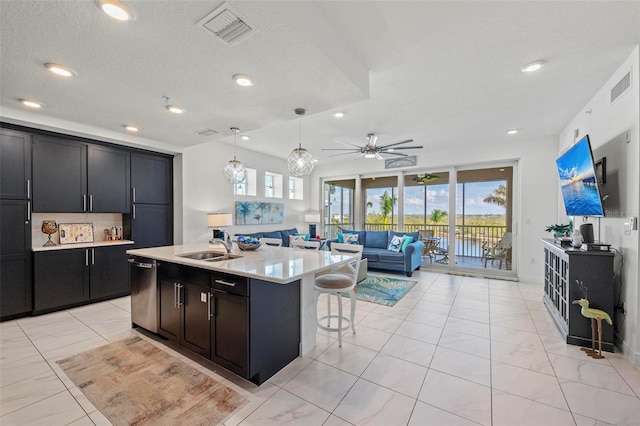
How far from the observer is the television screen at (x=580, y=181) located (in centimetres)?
271

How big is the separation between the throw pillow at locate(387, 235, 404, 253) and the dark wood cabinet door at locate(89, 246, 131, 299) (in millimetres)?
5089

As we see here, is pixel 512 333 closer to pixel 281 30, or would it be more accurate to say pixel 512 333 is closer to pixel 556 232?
pixel 556 232

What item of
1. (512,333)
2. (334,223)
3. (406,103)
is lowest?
(512,333)

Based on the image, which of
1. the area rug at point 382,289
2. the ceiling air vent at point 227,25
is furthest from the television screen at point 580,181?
the ceiling air vent at point 227,25

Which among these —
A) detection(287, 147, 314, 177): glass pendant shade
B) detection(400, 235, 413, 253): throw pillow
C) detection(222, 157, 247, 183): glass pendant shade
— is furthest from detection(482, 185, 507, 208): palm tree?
detection(222, 157, 247, 183): glass pendant shade

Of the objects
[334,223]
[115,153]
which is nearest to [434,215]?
[334,223]

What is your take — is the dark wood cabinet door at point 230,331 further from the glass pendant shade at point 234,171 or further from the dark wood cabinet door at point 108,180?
the dark wood cabinet door at point 108,180

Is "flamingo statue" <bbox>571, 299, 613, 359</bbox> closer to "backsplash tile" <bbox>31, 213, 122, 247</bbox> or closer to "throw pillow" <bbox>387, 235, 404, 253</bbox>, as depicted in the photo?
"throw pillow" <bbox>387, 235, 404, 253</bbox>

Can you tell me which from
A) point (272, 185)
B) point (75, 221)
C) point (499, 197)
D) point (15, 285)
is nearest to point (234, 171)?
point (75, 221)

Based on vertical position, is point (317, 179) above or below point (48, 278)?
above

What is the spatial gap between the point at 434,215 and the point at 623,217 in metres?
3.96

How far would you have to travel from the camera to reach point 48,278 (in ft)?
11.6

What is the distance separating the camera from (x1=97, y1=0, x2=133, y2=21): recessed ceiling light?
152 centimetres

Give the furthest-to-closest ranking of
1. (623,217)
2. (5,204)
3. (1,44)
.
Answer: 1. (5,204)
2. (623,217)
3. (1,44)
